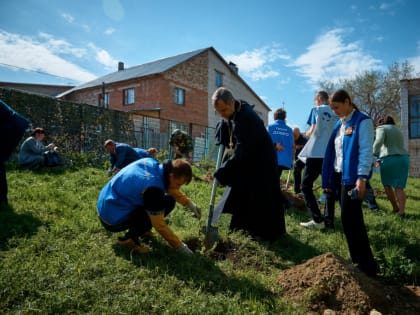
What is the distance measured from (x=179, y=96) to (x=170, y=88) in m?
1.32

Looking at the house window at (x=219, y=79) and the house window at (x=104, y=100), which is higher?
the house window at (x=219, y=79)

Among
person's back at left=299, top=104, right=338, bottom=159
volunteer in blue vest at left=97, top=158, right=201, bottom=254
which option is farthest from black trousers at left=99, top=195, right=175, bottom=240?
person's back at left=299, top=104, right=338, bottom=159

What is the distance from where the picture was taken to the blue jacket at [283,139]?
600 centimetres

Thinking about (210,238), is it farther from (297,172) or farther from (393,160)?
(393,160)

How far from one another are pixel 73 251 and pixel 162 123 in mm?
12861

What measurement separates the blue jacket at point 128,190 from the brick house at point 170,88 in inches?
702

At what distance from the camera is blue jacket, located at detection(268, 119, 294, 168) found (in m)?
6.00

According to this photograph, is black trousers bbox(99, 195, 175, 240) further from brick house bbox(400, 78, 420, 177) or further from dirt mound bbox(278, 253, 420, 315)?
brick house bbox(400, 78, 420, 177)

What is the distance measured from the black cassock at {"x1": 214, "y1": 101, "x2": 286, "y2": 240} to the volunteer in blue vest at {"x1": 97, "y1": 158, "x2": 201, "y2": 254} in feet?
2.97

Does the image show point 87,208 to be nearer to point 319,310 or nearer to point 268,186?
point 268,186

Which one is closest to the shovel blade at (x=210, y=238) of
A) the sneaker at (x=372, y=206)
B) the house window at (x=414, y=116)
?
the sneaker at (x=372, y=206)

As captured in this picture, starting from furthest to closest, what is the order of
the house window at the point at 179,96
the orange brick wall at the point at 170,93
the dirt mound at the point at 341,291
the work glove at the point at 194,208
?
the house window at the point at 179,96, the orange brick wall at the point at 170,93, the work glove at the point at 194,208, the dirt mound at the point at 341,291

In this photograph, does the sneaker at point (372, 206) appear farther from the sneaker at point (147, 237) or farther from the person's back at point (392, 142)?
the sneaker at point (147, 237)

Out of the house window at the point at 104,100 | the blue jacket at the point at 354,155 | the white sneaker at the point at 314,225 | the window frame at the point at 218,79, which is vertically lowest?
the white sneaker at the point at 314,225
